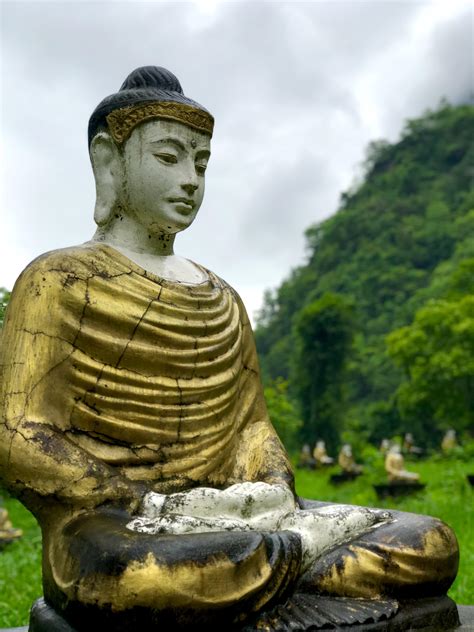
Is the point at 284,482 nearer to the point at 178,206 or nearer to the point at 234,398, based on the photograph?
the point at 234,398

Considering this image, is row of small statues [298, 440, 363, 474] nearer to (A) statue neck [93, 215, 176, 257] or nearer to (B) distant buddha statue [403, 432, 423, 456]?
(B) distant buddha statue [403, 432, 423, 456]

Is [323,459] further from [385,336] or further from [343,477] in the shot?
[385,336]

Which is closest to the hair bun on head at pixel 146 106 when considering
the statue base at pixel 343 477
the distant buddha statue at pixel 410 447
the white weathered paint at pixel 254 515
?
the white weathered paint at pixel 254 515

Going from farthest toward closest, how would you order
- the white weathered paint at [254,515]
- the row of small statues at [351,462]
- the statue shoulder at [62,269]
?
the row of small statues at [351,462] → the statue shoulder at [62,269] → the white weathered paint at [254,515]

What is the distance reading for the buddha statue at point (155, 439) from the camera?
9.93 ft

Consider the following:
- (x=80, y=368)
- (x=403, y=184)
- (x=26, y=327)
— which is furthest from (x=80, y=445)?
(x=403, y=184)

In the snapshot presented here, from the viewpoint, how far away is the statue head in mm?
4047

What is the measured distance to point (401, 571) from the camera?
3.43 meters

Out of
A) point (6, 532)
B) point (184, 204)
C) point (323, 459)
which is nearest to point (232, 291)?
point (184, 204)

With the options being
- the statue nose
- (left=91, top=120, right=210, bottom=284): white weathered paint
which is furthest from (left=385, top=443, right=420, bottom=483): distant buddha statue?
the statue nose

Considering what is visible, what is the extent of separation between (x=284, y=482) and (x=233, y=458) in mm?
341

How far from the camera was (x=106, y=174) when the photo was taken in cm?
422

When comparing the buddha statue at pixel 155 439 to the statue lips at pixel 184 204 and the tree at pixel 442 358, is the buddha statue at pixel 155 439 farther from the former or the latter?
the tree at pixel 442 358

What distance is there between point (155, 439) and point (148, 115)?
1563mm
